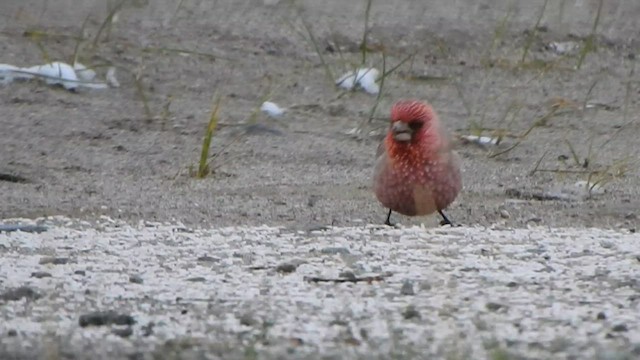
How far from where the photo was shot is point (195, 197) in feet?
18.1

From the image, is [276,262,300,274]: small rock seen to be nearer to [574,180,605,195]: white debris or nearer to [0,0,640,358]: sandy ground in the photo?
[0,0,640,358]: sandy ground

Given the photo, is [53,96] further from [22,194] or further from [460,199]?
[460,199]

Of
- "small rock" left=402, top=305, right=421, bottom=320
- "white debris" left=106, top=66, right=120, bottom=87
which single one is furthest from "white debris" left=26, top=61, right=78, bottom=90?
"small rock" left=402, top=305, right=421, bottom=320

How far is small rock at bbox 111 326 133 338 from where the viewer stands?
323 centimetres

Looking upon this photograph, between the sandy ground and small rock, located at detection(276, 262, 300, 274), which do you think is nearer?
small rock, located at detection(276, 262, 300, 274)

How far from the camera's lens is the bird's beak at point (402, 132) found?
511 cm

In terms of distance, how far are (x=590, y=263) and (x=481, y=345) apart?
2.99 ft

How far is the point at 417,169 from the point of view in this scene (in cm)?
507

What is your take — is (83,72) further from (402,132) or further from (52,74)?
(402,132)

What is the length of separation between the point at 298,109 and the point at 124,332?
4320 mm

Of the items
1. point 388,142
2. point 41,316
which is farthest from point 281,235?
point 41,316

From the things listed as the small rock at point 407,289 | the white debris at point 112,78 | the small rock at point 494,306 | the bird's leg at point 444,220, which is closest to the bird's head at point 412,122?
the bird's leg at point 444,220

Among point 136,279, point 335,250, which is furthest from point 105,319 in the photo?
point 335,250

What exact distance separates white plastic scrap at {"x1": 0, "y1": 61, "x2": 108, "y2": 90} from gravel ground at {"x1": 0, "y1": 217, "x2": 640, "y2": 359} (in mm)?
2709
